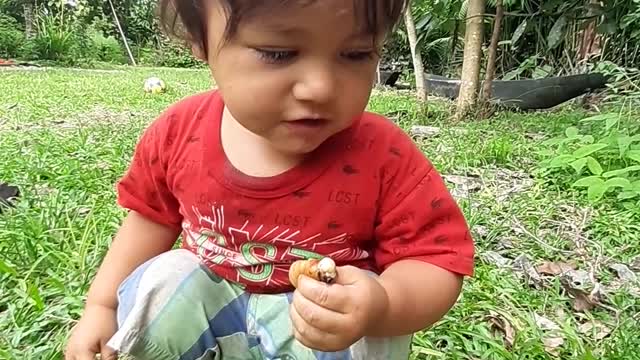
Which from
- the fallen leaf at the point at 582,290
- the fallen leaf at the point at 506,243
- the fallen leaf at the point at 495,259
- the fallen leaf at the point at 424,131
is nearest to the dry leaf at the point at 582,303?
the fallen leaf at the point at 582,290

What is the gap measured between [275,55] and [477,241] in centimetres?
111

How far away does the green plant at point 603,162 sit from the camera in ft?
7.20

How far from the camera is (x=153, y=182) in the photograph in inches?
42.1

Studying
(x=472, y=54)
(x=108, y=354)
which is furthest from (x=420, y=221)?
(x=472, y=54)

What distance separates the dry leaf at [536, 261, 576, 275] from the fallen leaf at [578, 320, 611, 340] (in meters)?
0.26

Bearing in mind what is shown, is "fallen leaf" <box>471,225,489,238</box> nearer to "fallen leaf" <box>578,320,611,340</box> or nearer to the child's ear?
"fallen leaf" <box>578,320,611,340</box>

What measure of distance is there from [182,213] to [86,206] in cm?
93

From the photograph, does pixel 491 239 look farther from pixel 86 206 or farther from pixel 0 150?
pixel 0 150

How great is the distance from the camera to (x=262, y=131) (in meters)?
0.89

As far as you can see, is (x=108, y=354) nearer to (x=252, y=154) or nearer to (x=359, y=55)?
(x=252, y=154)

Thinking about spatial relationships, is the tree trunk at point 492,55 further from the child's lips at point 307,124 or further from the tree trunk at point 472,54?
the child's lips at point 307,124

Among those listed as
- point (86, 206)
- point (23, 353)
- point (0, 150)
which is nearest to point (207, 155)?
point (23, 353)

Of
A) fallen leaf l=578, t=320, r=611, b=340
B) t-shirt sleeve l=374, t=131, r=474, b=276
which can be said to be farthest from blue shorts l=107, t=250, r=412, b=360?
fallen leaf l=578, t=320, r=611, b=340

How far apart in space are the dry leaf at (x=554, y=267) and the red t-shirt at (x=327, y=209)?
812mm
